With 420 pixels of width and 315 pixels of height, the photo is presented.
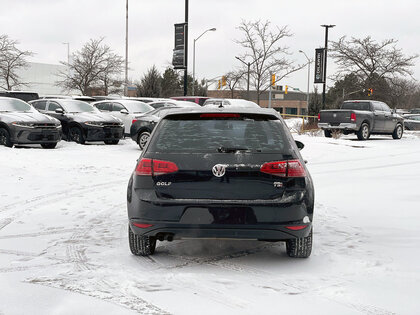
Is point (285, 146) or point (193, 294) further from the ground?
point (285, 146)

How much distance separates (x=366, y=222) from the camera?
7.39 meters

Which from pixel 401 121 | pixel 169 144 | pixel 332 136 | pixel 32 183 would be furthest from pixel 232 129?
pixel 401 121

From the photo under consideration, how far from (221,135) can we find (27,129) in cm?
1284

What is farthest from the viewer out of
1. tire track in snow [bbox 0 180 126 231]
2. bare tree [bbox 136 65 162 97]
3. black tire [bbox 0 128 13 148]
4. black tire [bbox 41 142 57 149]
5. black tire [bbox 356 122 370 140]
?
bare tree [bbox 136 65 162 97]

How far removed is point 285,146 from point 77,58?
4811 cm

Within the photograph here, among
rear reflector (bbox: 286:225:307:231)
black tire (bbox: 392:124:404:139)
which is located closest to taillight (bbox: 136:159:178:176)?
rear reflector (bbox: 286:225:307:231)

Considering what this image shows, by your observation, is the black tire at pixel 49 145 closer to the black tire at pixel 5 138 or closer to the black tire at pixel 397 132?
the black tire at pixel 5 138

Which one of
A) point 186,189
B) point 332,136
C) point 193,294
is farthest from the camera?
point 332,136

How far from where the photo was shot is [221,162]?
492cm

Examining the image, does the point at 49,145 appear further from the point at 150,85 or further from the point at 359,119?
the point at 150,85

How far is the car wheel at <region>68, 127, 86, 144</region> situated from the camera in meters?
18.8

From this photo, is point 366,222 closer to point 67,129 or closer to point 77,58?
point 67,129

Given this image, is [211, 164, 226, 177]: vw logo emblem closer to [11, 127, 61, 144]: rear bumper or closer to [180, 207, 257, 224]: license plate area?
[180, 207, 257, 224]: license plate area

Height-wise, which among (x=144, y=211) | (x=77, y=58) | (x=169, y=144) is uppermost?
(x=77, y=58)
